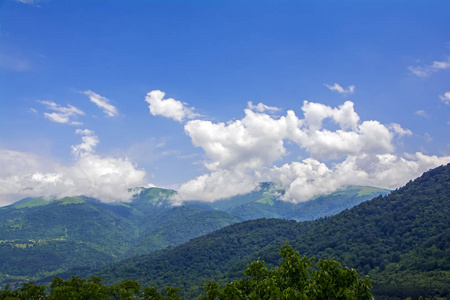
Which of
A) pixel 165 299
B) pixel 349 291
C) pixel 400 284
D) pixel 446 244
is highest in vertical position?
pixel 349 291

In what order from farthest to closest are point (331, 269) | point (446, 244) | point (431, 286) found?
point (446, 244)
point (431, 286)
point (331, 269)

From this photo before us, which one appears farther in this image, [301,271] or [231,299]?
[231,299]

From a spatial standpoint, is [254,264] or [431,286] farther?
[431,286]

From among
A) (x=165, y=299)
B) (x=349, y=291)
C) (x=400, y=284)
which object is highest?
(x=349, y=291)

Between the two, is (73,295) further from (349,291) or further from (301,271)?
(349,291)

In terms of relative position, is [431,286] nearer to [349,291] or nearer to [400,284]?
[400,284]

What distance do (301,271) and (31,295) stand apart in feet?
119

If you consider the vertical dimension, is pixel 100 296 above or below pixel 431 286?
above

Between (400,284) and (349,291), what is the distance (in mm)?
151556

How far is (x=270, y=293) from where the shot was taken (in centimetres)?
2569

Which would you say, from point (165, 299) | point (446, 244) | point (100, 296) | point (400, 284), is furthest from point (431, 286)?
point (100, 296)

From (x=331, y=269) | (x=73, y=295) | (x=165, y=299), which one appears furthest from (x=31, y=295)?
(x=331, y=269)

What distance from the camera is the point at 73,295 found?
1437 inches

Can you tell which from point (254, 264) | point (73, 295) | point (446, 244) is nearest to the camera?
point (254, 264)
